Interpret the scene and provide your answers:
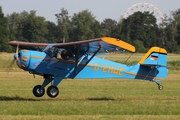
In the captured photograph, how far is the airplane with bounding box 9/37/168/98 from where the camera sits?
17.2 meters

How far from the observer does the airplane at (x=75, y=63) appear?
17.2 metres

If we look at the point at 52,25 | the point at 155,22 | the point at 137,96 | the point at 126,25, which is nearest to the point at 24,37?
the point at 52,25

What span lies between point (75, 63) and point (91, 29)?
86.9 metres

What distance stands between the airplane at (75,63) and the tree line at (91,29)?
221 feet

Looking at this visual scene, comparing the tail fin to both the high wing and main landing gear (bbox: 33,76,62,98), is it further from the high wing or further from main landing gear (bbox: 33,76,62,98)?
main landing gear (bbox: 33,76,62,98)

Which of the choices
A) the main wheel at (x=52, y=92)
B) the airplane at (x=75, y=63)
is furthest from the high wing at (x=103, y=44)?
the main wheel at (x=52, y=92)

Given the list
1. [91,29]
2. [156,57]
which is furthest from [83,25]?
[156,57]

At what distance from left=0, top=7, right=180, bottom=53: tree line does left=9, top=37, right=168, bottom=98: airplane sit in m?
67.5

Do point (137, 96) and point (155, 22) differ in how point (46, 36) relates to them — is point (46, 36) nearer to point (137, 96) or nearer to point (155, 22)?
point (155, 22)

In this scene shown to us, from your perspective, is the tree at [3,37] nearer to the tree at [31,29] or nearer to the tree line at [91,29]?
the tree line at [91,29]

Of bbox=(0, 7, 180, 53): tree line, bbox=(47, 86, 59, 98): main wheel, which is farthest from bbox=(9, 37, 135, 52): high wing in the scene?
bbox=(0, 7, 180, 53): tree line

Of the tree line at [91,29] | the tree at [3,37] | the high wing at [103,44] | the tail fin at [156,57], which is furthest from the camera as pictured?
the tree line at [91,29]

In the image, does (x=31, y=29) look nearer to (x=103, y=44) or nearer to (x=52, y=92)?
(x=52, y=92)

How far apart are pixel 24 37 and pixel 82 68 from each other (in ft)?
269
